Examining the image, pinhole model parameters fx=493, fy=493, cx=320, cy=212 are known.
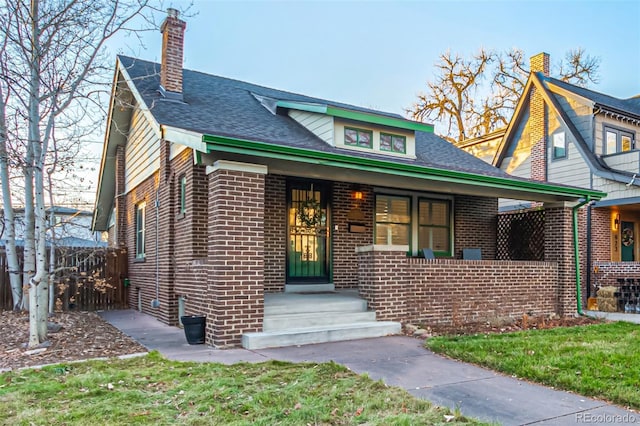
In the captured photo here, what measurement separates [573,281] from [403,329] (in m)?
4.62

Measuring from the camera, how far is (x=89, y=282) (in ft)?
40.8

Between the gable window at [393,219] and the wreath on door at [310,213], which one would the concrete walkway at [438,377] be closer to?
the wreath on door at [310,213]

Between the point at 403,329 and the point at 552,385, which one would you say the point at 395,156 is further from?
the point at 552,385

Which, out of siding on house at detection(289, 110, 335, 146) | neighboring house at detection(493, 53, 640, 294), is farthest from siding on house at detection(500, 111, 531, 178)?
siding on house at detection(289, 110, 335, 146)

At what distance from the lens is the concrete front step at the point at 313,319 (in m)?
7.12

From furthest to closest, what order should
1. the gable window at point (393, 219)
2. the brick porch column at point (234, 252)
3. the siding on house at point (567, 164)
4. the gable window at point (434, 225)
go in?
the siding on house at point (567, 164), the gable window at point (434, 225), the gable window at point (393, 219), the brick porch column at point (234, 252)

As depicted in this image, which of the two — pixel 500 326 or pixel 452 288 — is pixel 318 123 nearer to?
pixel 452 288

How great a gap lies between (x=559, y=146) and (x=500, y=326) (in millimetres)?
9703

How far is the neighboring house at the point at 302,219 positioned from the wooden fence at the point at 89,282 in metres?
0.47

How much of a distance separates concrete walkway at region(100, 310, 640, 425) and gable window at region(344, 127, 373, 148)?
13.0ft

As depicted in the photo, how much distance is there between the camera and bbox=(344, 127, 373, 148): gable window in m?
9.70

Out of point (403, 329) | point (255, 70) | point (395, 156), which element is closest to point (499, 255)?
point (395, 156)

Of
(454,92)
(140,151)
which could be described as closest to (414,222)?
(140,151)

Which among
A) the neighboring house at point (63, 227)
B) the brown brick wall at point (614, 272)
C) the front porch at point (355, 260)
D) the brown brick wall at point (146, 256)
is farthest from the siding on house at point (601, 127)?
the neighboring house at point (63, 227)
